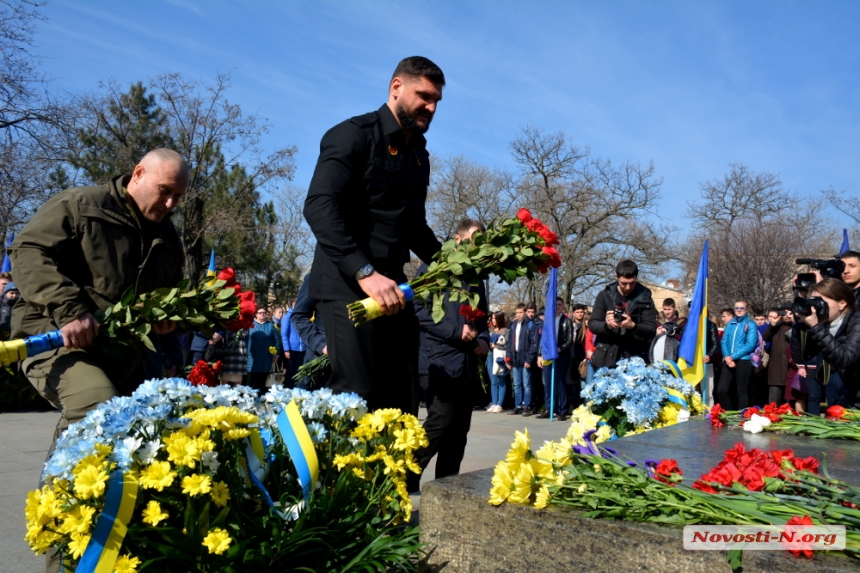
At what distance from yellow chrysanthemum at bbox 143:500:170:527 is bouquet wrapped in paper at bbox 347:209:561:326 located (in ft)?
4.69

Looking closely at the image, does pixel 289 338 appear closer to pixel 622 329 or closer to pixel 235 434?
pixel 622 329

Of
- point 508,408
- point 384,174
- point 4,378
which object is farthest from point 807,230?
point 384,174

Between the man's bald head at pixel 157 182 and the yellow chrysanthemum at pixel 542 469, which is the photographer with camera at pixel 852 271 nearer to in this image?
the yellow chrysanthemum at pixel 542 469

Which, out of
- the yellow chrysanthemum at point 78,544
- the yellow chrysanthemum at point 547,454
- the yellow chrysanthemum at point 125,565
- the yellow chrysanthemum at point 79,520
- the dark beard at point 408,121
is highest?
the dark beard at point 408,121

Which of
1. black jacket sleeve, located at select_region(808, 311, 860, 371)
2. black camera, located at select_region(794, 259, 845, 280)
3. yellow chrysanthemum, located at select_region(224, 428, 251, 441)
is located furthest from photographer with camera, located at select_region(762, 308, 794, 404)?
yellow chrysanthemum, located at select_region(224, 428, 251, 441)

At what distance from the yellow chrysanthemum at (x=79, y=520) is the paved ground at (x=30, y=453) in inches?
71.3

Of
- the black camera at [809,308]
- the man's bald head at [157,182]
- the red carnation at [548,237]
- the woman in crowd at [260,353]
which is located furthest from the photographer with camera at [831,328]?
the woman in crowd at [260,353]

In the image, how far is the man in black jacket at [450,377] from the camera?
190 inches

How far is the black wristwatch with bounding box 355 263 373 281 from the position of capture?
3129 millimetres

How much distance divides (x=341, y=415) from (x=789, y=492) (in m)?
1.57

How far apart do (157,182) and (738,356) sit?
1142 centimetres

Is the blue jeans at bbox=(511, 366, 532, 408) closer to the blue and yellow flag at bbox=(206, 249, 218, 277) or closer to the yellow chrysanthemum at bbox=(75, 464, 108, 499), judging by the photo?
the blue and yellow flag at bbox=(206, 249, 218, 277)

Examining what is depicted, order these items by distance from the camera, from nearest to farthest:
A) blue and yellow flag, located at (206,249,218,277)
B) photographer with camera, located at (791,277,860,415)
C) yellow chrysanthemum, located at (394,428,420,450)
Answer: yellow chrysanthemum, located at (394,428,420,450) < blue and yellow flag, located at (206,249,218,277) < photographer with camera, located at (791,277,860,415)

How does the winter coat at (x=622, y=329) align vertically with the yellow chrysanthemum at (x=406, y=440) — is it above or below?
above
